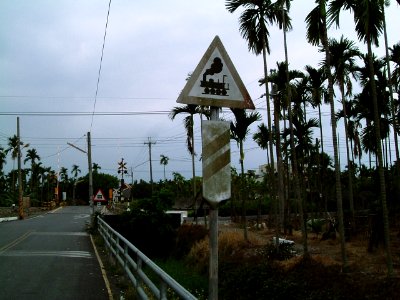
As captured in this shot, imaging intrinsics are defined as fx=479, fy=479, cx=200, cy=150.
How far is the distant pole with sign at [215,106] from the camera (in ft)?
15.1

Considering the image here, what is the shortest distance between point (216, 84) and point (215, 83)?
0.05 feet

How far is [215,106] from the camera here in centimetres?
A: 490

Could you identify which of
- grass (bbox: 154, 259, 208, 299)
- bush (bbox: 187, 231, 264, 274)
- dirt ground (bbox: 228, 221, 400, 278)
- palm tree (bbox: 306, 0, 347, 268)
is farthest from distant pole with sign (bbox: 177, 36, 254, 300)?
bush (bbox: 187, 231, 264, 274)

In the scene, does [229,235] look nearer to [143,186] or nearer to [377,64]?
[377,64]

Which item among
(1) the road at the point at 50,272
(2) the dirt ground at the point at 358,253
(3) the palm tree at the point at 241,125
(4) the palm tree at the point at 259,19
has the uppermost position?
(4) the palm tree at the point at 259,19

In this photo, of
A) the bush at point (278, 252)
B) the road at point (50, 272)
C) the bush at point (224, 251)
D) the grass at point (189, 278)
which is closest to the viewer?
the road at point (50, 272)

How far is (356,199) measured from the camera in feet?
134

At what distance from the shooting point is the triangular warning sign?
477cm

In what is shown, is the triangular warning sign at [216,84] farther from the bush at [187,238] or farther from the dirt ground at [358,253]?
the bush at [187,238]

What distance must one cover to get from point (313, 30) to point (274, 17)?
11.9ft

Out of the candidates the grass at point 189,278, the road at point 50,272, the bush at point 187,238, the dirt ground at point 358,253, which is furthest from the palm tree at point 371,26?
the bush at point 187,238

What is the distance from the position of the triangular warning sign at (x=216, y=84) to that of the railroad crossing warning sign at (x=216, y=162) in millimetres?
244

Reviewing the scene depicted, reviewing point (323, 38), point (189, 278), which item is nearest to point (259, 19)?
point (323, 38)

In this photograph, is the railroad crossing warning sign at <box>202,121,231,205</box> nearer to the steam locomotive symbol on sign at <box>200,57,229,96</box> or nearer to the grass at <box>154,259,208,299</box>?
the steam locomotive symbol on sign at <box>200,57,229,96</box>
